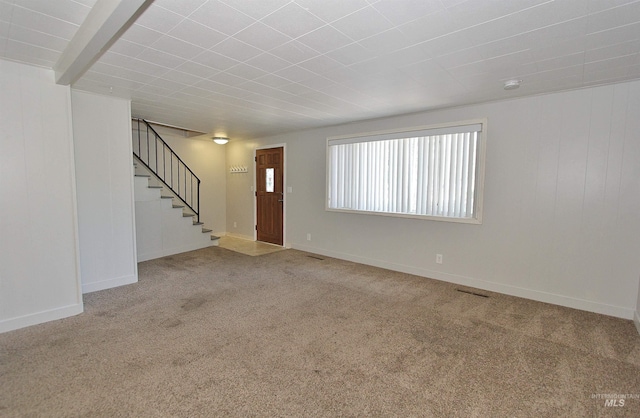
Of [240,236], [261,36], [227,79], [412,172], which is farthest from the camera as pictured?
[240,236]

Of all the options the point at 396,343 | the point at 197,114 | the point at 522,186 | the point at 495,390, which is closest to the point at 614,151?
the point at 522,186

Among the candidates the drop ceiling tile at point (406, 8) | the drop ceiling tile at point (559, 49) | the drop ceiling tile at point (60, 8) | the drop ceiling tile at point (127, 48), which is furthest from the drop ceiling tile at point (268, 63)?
→ the drop ceiling tile at point (559, 49)

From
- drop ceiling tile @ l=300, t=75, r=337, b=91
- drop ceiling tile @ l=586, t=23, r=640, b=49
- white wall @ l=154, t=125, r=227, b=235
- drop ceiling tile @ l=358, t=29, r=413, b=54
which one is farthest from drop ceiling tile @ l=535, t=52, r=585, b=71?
white wall @ l=154, t=125, r=227, b=235

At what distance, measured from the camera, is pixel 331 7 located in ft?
5.90

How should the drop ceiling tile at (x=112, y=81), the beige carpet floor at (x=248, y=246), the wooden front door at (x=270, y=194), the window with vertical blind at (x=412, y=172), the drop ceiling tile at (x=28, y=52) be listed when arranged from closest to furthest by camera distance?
the drop ceiling tile at (x=28, y=52)
the drop ceiling tile at (x=112, y=81)
the window with vertical blind at (x=412, y=172)
the beige carpet floor at (x=248, y=246)
the wooden front door at (x=270, y=194)

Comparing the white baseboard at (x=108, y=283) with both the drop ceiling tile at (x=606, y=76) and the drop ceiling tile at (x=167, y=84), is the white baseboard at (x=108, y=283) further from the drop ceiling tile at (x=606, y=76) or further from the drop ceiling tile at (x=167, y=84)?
the drop ceiling tile at (x=606, y=76)

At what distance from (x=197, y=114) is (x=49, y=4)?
9.07 ft

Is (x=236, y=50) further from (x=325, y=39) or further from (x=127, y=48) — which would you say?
(x=127, y=48)

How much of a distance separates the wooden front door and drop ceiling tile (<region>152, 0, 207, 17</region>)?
4.50 metres

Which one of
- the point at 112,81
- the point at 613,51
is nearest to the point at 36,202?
the point at 112,81

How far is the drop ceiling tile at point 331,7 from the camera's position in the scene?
175 centimetres

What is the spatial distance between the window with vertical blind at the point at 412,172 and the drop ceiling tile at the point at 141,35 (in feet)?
11.1

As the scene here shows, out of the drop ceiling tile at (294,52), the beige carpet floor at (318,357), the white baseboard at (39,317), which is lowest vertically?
the beige carpet floor at (318,357)

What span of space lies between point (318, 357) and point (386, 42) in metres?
2.49
